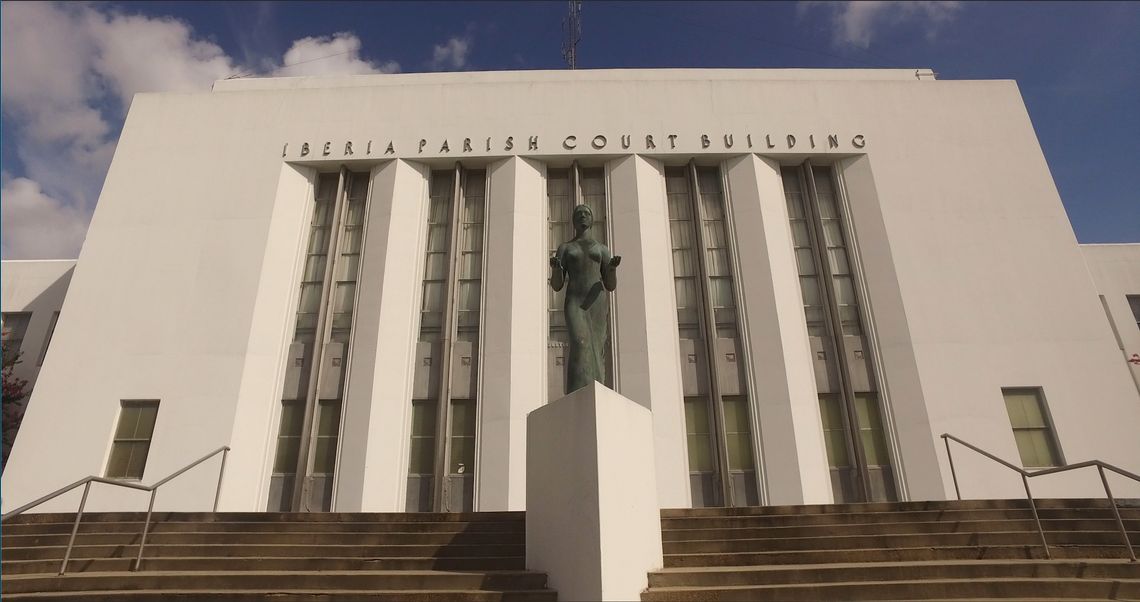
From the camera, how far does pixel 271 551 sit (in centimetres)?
805

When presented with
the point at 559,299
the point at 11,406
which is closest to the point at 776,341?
the point at 559,299

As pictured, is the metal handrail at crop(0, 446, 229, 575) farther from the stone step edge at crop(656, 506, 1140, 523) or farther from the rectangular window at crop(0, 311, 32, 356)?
the rectangular window at crop(0, 311, 32, 356)

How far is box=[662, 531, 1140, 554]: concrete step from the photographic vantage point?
768cm

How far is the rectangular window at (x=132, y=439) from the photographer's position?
1330 cm

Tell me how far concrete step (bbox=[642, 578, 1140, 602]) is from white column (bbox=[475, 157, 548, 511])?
715 cm

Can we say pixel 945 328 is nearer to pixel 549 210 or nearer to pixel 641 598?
pixel 549 210

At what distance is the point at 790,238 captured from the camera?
15.8 meters

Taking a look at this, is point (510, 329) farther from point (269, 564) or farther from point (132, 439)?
point (132, 439)

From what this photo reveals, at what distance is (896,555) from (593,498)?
4.14 meters

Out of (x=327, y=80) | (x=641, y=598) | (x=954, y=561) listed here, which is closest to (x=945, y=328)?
(x=954, y=561)

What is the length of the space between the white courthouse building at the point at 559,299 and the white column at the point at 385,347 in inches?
2.5

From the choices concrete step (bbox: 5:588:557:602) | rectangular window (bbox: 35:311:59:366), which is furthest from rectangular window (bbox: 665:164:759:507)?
rectangular window (bbox: 35:311:59:366)

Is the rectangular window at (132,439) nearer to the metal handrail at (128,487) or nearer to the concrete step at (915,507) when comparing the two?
the metal handrail at (128,487)

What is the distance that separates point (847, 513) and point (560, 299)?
827cm
